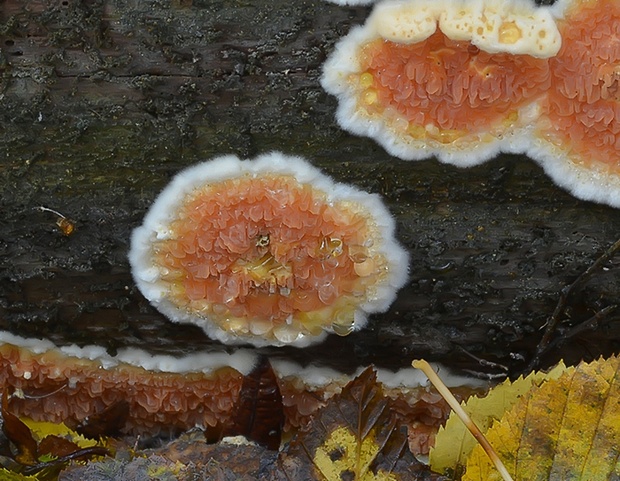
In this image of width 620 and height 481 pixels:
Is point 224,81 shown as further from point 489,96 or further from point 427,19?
point 489,96

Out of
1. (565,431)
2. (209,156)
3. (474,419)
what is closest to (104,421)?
(209,156)

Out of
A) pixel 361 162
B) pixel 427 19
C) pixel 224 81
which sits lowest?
pixel 361 162

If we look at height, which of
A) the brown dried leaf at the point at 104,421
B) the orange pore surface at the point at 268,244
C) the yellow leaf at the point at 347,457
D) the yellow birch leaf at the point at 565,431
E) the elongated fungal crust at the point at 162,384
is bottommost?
the brown dried leaf at the point at 104,421

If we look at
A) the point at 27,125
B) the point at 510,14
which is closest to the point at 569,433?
the point at 510,14

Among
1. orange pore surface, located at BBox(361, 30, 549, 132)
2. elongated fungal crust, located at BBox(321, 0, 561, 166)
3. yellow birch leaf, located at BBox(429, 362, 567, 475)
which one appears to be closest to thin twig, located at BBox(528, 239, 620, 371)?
yellow birch leaf, located at BBox(429, 362, 567, 475)

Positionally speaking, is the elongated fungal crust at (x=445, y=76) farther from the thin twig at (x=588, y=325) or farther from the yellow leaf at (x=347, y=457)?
the yellow leaf at (x=347, y=457)

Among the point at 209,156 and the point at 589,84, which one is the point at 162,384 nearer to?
the point at 209,156

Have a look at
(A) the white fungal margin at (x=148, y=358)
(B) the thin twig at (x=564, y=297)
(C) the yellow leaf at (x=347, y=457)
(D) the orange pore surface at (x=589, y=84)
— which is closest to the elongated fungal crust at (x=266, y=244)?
(A) the white fungal margin at (x=148, y=358)

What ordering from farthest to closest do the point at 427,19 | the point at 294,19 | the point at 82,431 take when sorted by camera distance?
the point at 82,431 → the point at 294,19 → the point at 427,19
